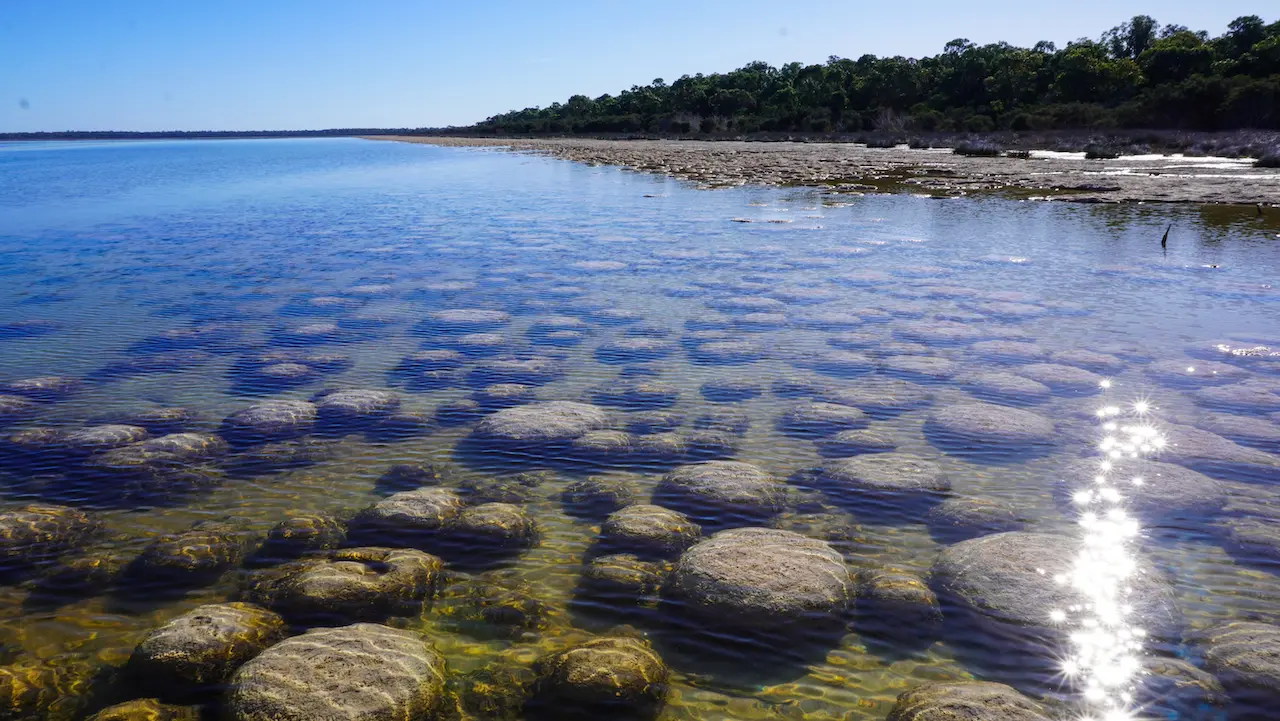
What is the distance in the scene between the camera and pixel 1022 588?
707 cm

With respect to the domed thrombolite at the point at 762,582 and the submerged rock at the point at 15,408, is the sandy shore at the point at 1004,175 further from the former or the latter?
the submerged rock at the point at 15,408

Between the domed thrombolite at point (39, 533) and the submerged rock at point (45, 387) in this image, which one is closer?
the domed thrombolite at point (39, 533)

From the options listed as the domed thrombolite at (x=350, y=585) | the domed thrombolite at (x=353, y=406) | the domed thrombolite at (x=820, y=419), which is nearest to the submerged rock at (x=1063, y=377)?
the domed thrombolite at (x=820, y=419)

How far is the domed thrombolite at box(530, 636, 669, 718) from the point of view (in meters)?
5.77

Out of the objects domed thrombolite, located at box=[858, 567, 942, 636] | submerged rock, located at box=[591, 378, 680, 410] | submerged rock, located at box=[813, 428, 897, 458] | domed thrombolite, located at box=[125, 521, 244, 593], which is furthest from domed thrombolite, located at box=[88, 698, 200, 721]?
submerged rock, located at box=[813, 428, 897, 458]

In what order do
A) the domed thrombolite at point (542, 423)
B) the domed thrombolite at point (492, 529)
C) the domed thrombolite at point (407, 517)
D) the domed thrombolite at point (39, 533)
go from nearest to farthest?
the domed thrombolite at point (39, 533) < the domed thrombolite at point (492, 529) < the domed thrombolite at point (407, 517) < the domed thrombolite at point (542, 423)

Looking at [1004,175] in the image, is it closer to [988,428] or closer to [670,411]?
[988,428]

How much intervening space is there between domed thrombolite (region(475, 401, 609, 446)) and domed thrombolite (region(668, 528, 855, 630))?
369 centimetres

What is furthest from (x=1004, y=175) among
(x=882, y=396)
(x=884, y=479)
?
(x=884, y=479)

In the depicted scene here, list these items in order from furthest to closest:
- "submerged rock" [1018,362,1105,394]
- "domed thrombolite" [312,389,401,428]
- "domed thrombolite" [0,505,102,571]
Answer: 1. "submerged rock" [1018,362,1105,394]
2. "domed thrombolite" [312,389,401,428]
3. "domed thrombolite" [0,505,102,571]

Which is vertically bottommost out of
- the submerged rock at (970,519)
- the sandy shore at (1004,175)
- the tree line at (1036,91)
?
the submerged rock at (970,519)

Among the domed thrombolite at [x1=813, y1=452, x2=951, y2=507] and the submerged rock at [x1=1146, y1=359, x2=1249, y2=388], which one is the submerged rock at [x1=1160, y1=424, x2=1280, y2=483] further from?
the domed thrombolite at [x1=813, y1=452, x2=951, y2=507]

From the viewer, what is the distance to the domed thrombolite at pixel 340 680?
5.44m

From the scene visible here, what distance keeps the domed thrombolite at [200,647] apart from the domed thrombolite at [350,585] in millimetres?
350
